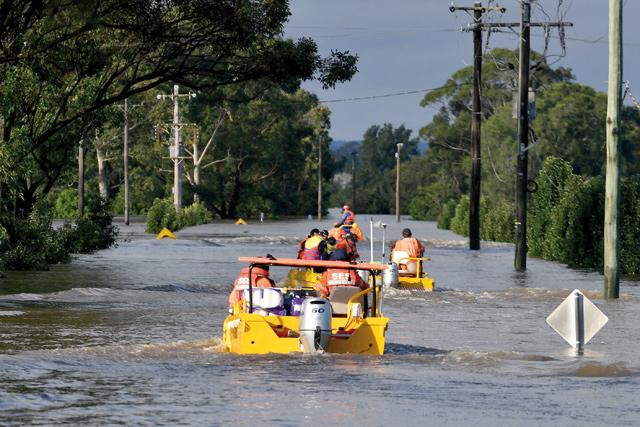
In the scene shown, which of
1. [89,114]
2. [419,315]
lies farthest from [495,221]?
[419,315]

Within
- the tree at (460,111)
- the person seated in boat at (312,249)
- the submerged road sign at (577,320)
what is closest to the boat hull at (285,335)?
the submerged road sign at (577,320)

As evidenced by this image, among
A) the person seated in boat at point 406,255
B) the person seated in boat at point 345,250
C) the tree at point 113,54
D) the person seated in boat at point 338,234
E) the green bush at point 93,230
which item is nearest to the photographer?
the person seated in boat at point 345,250

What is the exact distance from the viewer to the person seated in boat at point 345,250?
91.2 feet

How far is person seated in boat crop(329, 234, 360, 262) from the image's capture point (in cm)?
2780

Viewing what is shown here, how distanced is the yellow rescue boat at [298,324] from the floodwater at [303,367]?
0.23m

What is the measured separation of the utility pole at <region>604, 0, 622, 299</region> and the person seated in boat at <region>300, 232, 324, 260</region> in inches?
252

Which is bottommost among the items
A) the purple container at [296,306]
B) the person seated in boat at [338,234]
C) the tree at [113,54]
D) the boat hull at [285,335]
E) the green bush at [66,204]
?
the boat hull at [285,335]

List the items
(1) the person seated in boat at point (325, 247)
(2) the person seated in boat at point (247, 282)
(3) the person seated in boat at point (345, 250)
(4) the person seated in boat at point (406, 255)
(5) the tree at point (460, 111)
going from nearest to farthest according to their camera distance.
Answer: (2) the person seated in boat at point (247, 282) < (3) the person seated in boat at point (345, 250) < (1) the person seated in boat at point (325, 247) < (4) the person seated in boat at point (406, 255) < (5) the tree at point (460, 111)

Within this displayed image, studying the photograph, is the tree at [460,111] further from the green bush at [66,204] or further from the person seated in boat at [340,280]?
the person seated in boat at [340,280]

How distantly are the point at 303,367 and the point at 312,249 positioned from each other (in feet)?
33.8

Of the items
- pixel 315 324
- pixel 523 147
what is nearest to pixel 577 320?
pixel 315 324

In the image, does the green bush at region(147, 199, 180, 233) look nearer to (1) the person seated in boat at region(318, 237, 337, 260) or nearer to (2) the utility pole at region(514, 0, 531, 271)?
(2) the utility pole at region(514, 0, 531, 271)

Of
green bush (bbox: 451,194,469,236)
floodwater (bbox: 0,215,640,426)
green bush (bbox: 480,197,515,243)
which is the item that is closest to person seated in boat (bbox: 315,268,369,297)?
floodwater (bbox: 0,215,640,426)

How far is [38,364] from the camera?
61.8ft
